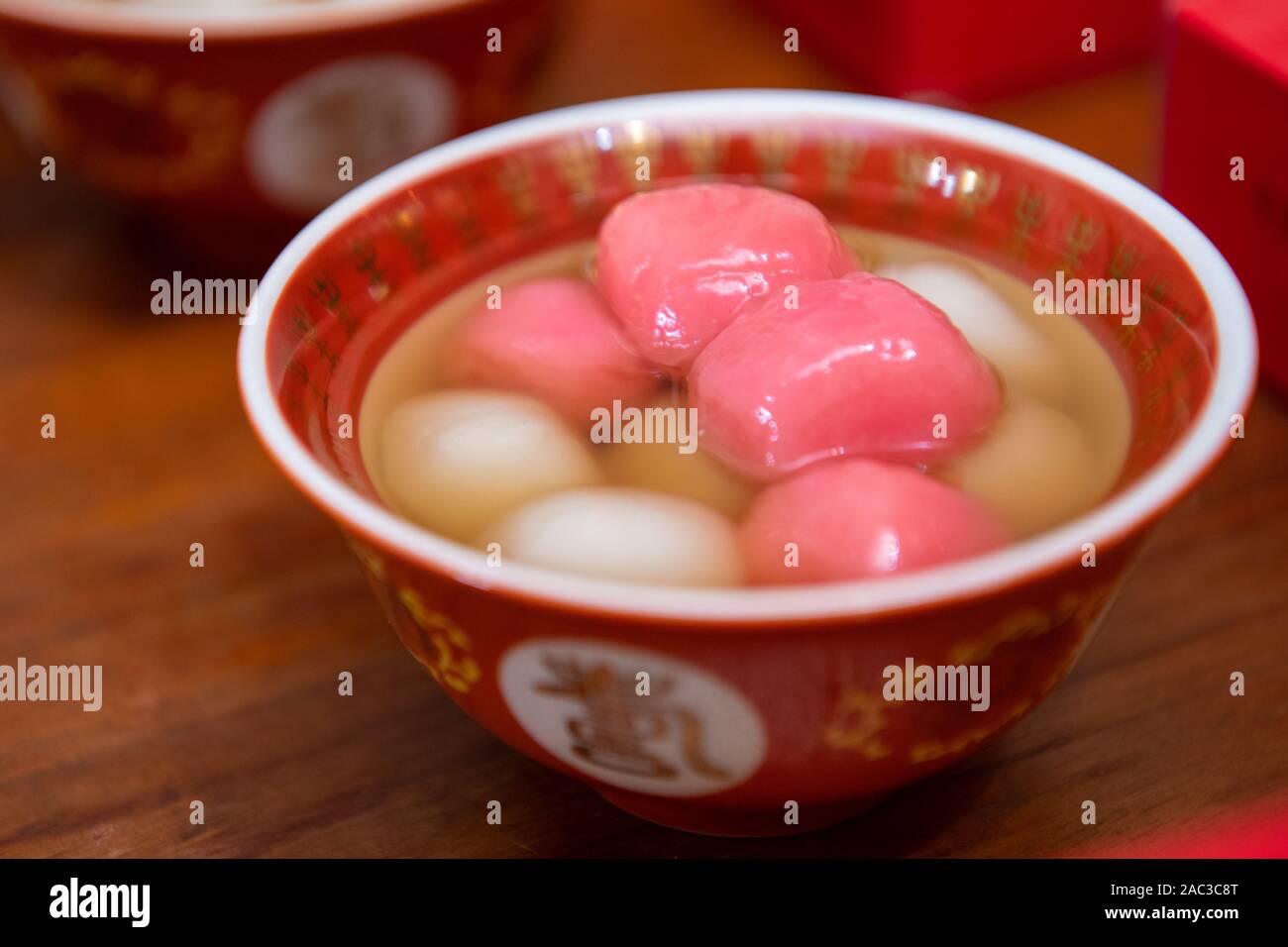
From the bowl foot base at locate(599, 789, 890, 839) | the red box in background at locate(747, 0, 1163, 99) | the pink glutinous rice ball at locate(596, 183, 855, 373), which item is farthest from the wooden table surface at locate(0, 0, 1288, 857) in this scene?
the red box in background at locate(747, 0, 1163, 99)

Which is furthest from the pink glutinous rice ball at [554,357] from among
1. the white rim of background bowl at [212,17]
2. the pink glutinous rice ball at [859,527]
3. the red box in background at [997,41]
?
the red box in background at [997,41]

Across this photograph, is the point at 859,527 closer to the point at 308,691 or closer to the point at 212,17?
the point at 308,691

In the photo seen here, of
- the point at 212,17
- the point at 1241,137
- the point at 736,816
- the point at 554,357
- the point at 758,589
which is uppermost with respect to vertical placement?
the point at 212,17

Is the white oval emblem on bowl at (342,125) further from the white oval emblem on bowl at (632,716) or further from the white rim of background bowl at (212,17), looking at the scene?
the white oval emblem on bowl at (632,716)

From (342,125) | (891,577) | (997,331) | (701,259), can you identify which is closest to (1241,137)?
(997,331)

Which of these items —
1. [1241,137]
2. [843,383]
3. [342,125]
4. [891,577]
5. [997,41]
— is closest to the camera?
[891,577]
